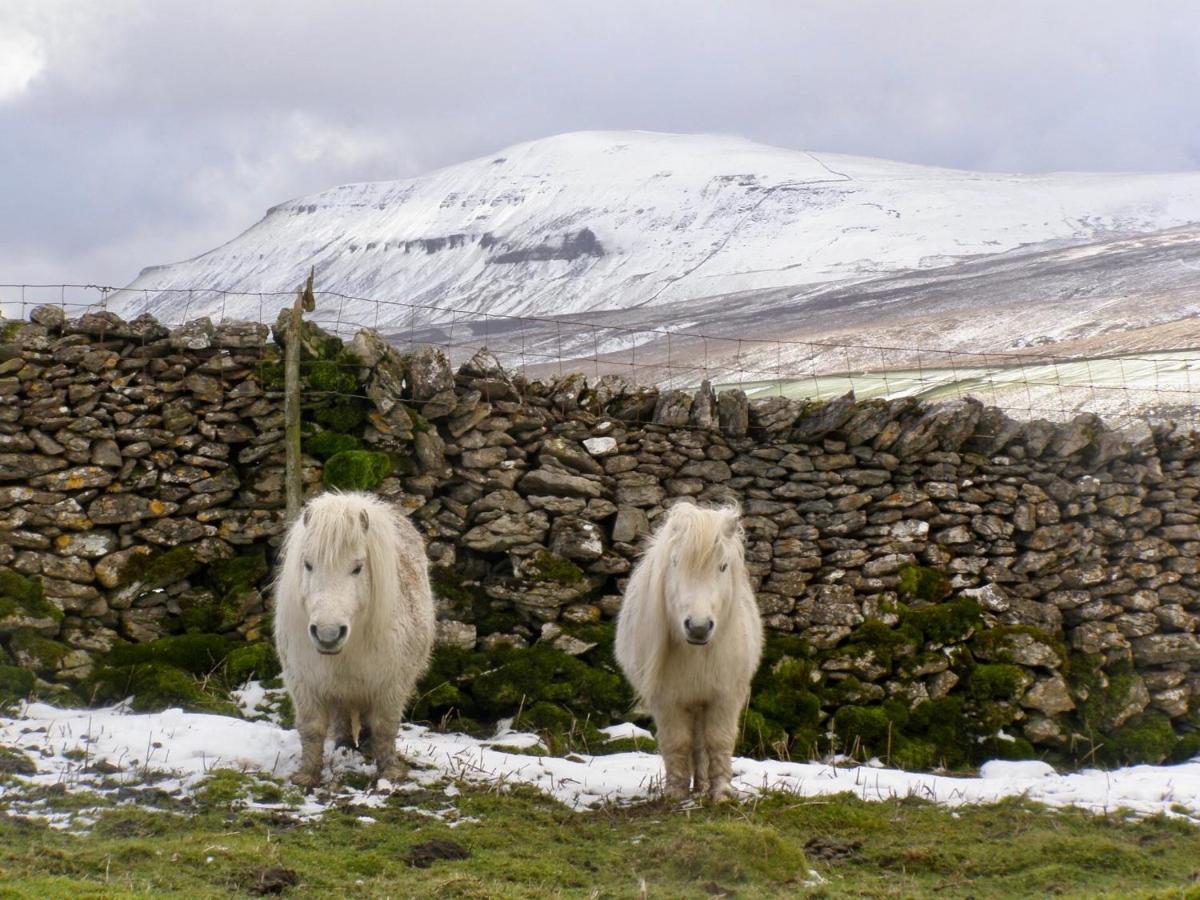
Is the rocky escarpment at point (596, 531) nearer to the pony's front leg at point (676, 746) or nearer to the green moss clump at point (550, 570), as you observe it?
the green moss clump at point (550, 570)

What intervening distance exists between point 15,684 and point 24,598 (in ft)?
2.59

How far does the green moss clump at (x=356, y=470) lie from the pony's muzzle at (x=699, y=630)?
4.15 m

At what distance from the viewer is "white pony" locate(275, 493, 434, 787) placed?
6664mm

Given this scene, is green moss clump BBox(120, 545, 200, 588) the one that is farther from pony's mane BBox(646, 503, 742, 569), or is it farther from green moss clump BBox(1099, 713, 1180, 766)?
green moss clump BBox(1099, 713, 1180, 766)

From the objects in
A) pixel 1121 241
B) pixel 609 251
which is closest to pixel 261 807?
pixel 1121 241

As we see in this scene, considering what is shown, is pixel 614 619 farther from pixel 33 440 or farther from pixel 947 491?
pixel 33 440

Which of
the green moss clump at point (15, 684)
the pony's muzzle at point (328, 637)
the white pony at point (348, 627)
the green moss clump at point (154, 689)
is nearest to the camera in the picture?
the pony's muzzle at point (328, 637)

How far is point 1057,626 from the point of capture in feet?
36.2

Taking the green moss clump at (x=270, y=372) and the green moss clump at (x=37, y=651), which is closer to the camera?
the green moss clump at (x=37, y=651)

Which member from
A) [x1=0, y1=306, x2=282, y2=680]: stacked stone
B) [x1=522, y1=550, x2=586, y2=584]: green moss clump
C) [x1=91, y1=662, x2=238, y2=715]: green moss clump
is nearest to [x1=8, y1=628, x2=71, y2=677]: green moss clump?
[x1=0, y1=306, x2=282, y2=680]: stacked stone

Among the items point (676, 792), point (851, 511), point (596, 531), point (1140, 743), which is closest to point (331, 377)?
point (596, 531)

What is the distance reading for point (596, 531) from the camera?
10250 mm

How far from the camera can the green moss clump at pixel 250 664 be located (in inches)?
360

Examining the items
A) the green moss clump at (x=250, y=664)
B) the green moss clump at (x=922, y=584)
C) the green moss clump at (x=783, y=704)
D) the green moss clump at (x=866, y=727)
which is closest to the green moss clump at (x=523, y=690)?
the green moss clump at (x=783, y=704)
